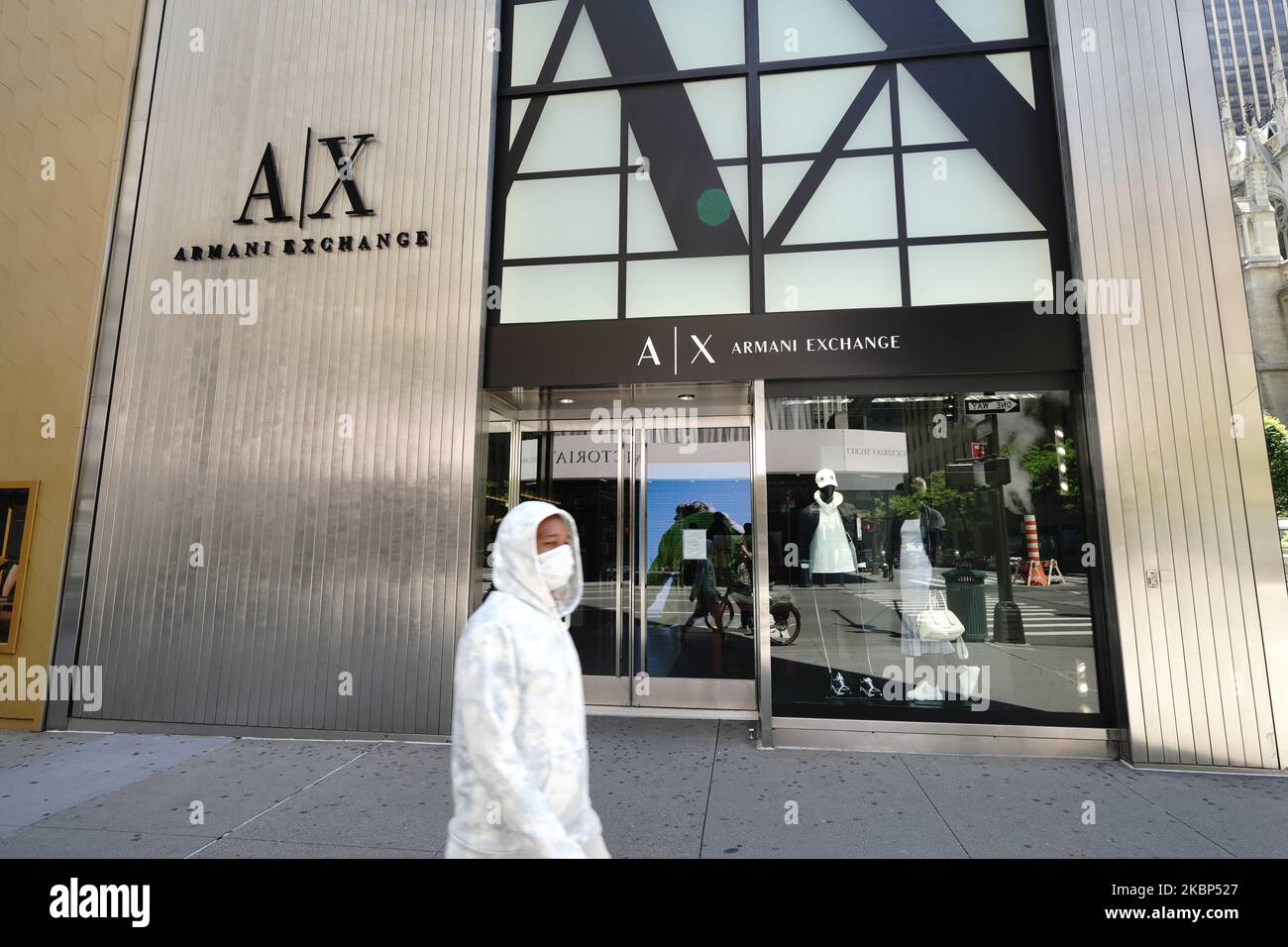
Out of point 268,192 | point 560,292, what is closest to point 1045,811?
point 560,292

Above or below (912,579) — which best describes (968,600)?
below

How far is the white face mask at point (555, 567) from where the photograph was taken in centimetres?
203

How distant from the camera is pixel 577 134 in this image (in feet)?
22.0

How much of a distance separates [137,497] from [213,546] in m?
1.04

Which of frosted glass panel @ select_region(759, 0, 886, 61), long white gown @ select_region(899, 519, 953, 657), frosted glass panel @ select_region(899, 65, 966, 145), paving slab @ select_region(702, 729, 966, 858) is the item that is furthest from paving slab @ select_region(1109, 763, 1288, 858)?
frosted glass panel @ select_region(759, 0, 886, 61)

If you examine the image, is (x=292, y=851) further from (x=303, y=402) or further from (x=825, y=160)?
(x=825, y=160)

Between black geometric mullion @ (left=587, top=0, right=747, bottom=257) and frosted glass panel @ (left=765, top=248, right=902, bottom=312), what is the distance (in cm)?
48

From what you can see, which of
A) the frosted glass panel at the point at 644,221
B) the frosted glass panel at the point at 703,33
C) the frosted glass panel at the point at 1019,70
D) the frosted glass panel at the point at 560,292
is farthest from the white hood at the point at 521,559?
the frosted glass panel at the point at 1019,70

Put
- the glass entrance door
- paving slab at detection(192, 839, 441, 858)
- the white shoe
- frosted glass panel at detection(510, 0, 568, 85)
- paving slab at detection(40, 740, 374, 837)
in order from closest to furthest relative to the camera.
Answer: paving slab at detection(192, 839, 441, 858)
paving slab at detection(40, 740, 374, 837)
the white shoe
the glass entrance door
frosted glass panel at detection(510, 0, 568, 85)

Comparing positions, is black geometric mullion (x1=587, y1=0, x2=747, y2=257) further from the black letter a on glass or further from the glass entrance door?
the black letter a on glass

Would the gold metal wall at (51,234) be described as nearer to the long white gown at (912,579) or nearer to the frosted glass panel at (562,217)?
the frosted glass panel at (562,217)

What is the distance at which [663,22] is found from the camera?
673 centimetres

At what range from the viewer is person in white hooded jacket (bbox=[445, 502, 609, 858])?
69.3 inches

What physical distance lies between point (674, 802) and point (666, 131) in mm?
6301
